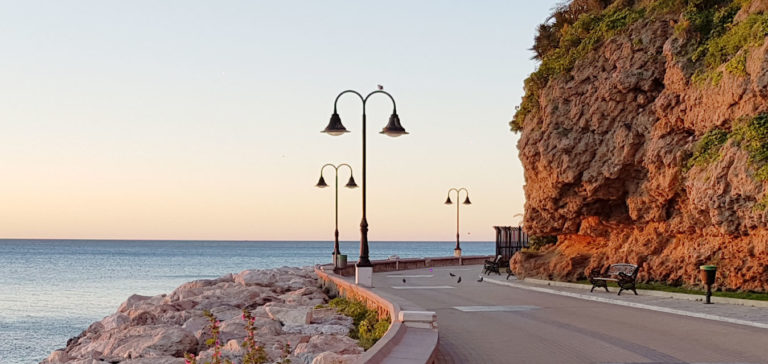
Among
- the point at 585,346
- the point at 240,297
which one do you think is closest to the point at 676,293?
the point at 585,346

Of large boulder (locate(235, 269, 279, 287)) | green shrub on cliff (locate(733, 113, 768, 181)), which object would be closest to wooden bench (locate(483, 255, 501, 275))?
large boulder (locate(235, 269, 279, 287))

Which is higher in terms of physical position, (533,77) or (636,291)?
(533,77)

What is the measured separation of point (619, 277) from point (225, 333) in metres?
12.3

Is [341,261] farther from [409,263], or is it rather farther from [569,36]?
[569,36]

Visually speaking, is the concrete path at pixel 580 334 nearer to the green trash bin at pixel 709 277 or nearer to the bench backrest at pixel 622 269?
the green trash bin at pixel 709 277

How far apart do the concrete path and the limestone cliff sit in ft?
10.8

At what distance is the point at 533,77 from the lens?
112 ft

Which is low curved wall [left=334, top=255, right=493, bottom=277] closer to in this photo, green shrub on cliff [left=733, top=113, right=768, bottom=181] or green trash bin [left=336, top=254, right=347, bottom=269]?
green trash bin [left=336, top=254, right=347, bottom=269]

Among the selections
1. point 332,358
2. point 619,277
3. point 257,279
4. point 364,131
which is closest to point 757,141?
point 619,277

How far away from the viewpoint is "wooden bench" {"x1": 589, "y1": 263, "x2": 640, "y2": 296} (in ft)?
82.8

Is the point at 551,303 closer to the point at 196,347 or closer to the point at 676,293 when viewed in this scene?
the point at 676,293

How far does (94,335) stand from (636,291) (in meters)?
17.2

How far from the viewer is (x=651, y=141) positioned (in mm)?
26875

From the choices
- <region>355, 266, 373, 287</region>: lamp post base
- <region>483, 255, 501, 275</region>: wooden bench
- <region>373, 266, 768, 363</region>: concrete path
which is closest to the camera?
<region>373, 266, 768, 363</region>: concrete path
